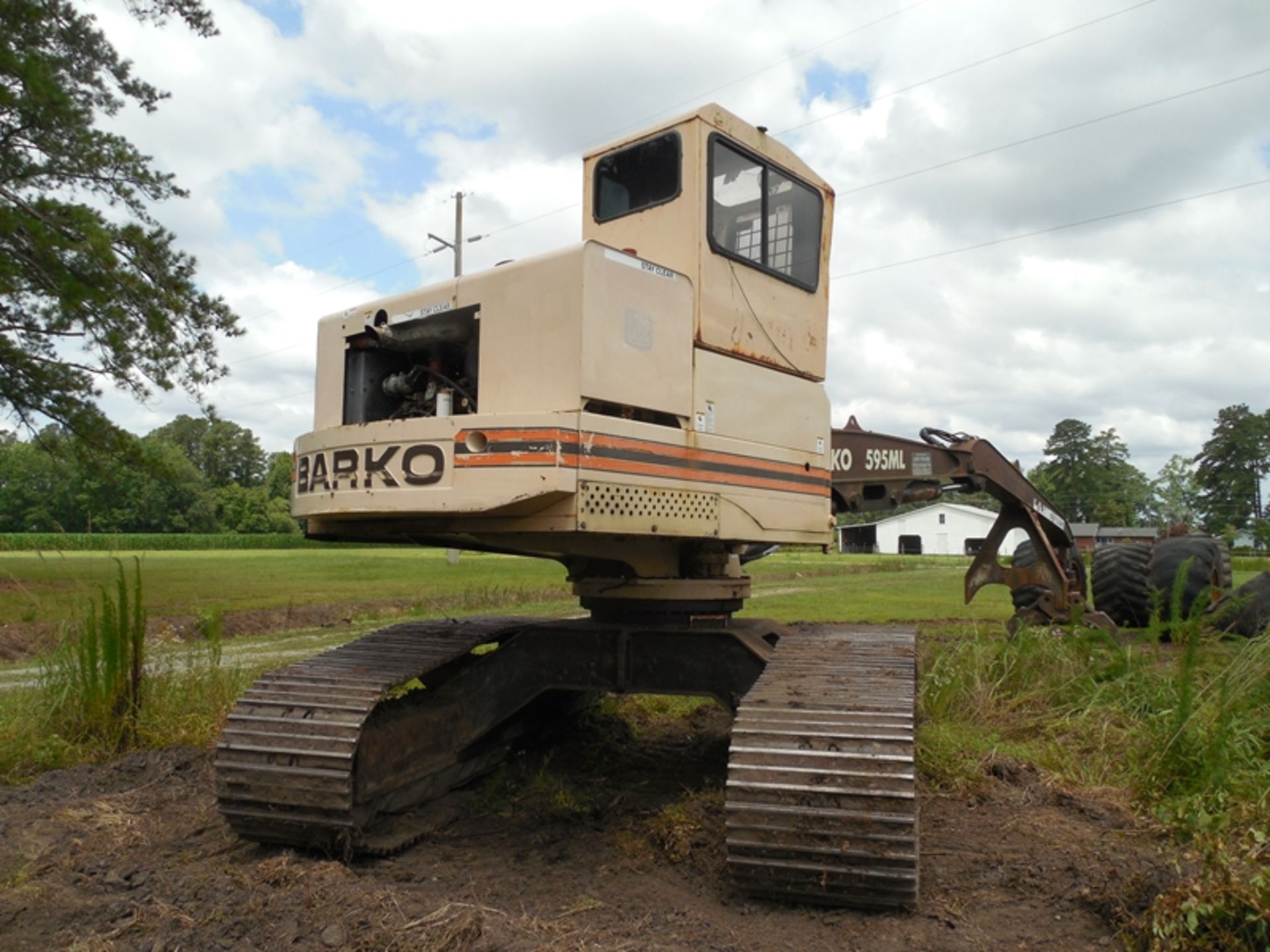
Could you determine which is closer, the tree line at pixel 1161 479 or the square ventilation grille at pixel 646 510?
the square ventilation grille at pixel 646 510

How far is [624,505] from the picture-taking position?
448 cm

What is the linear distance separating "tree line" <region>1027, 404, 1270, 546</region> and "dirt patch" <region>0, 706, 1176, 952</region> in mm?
83959

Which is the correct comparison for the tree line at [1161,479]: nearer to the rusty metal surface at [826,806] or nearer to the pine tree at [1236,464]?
the pine tree at [1236,464]

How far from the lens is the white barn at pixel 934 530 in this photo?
277 feet

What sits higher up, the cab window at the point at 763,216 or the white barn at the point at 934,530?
the white barn at the point at 934,530

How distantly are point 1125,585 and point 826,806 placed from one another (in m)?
10.9

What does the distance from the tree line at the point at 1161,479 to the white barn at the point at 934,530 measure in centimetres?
638

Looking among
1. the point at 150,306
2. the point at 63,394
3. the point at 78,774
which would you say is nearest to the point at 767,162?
the point at 78,774

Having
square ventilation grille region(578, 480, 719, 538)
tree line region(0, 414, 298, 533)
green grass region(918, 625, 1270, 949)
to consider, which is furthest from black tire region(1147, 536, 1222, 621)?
tree line region(0, 414, 298, 533)

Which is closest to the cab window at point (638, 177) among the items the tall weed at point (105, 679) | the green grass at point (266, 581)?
the tall weed at point (105, 679)

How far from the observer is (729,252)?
531 centimetres

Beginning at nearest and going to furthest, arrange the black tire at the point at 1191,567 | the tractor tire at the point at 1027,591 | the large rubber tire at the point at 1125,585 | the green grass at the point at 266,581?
the green grass at the point at 266,581 < the tractor tire at the point at 1027,591 < the black tire at the point at 1191,567 < the large rubber tire at the point at 1125,585

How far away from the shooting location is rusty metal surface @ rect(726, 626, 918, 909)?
3.76 m

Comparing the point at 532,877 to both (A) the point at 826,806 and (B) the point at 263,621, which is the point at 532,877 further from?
(B) the point at 263,621
